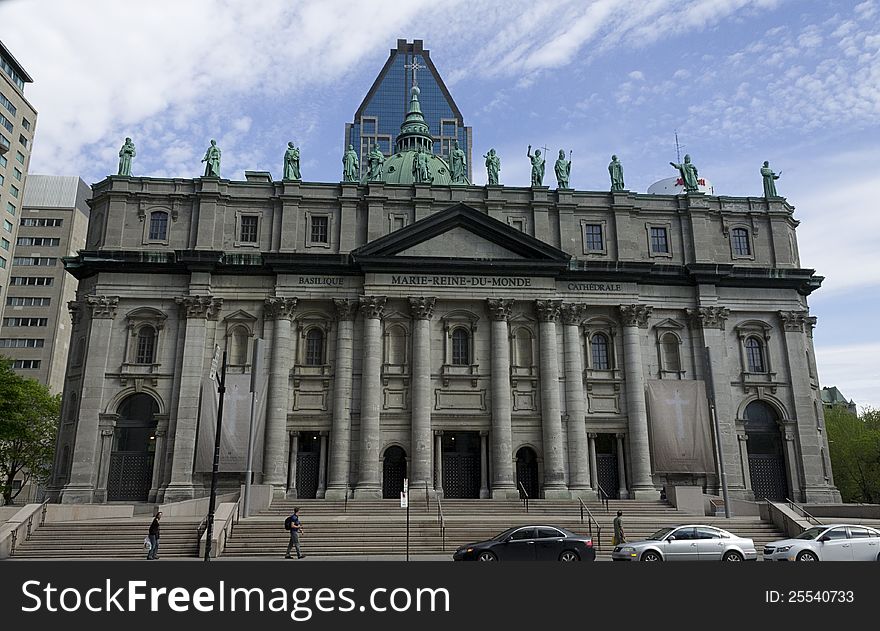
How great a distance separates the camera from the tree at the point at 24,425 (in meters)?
58.3

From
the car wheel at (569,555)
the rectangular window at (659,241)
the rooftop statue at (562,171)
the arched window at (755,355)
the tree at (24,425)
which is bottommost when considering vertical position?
the car wheel at (569,555)

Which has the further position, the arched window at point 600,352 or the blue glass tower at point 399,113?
the blue glass tower at point 399,113

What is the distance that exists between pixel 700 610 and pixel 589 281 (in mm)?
39195

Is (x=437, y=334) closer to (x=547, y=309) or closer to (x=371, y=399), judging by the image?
(x=371, y=399)

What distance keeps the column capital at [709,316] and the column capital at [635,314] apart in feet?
10.2

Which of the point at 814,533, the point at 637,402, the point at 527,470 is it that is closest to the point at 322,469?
the point at 527,470

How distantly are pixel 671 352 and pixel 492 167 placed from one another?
60.5ft

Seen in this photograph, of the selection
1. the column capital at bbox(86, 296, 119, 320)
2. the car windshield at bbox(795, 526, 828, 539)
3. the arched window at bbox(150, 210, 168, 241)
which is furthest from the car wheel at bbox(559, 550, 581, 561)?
the arched window at bbox(150, 210, 168, 241)

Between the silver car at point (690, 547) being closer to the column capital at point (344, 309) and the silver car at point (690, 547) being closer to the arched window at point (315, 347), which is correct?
the column capital at point (344, 309)

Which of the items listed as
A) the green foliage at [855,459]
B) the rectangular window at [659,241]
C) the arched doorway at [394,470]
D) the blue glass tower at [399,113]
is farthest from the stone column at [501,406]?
the blue glass tower at [399,113]

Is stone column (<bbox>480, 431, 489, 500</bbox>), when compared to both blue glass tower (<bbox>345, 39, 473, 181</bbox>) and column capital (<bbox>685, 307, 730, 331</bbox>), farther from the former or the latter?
blue glass tower (<bbox>345, 39, 473, 181</bbox>)

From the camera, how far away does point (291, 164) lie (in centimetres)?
5016

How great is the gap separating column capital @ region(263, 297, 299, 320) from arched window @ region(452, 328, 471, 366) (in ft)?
35.1

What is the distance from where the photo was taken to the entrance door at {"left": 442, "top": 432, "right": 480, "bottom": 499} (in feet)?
146
